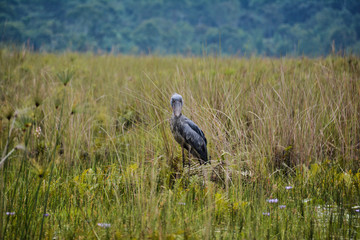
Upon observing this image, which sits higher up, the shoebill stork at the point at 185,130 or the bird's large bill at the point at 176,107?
the bird's large bill at the point at 176,107

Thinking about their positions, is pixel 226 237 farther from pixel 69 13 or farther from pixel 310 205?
pixel 69 13

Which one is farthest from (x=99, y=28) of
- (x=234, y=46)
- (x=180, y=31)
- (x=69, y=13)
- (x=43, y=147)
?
(x=43, y=147)

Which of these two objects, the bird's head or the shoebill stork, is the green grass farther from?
the bird's head

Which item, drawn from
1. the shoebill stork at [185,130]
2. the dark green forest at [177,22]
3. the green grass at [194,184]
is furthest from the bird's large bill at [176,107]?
the dark green forest at [177,22]

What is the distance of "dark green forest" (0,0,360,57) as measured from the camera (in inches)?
1527

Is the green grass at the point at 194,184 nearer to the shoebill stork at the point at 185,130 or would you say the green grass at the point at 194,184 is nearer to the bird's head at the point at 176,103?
the shoebill stork at the point at 185,130

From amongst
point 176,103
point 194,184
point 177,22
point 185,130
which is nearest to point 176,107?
point 176,103

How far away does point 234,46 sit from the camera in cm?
4091

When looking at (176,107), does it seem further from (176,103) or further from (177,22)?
(177,22)

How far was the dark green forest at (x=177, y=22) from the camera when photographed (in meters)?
38.8

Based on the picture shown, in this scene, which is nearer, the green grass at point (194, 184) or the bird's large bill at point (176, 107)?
the green grass at point (194, 184)

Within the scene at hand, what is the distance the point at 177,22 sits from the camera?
157 ft

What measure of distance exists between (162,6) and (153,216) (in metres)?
50.4

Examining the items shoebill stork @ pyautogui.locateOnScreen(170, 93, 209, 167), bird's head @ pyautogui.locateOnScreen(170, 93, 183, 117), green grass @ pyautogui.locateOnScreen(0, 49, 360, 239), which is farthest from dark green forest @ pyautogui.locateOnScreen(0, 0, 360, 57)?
bird's head @ pyautogui.locateOnScreen(170, 93, 183, 117)
